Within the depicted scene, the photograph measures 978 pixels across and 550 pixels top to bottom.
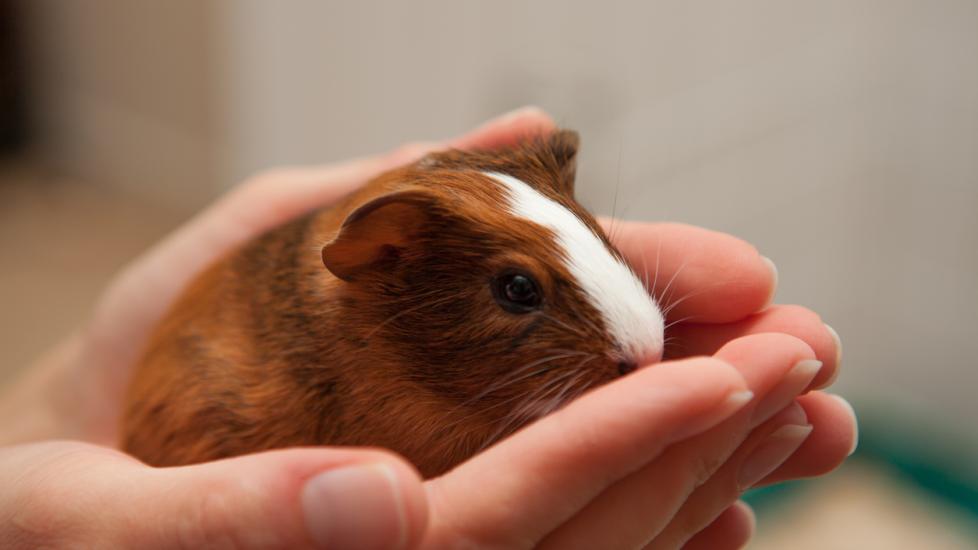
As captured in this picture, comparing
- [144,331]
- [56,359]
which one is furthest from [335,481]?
[56,359]

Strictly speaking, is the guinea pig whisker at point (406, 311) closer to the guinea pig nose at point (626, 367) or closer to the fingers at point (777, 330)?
the guinea pig nose at point (626, 367)

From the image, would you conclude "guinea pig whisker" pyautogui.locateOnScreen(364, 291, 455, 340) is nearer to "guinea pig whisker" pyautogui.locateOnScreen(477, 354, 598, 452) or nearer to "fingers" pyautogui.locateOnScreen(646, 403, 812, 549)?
"guinea pig whisker" pyautogui.locateOnScreen(477, 354, 598, 452)

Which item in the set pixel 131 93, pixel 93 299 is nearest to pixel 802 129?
pixel 93 299

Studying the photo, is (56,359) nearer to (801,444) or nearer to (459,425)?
(459,425)

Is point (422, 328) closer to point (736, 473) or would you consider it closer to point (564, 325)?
point (564, 325)

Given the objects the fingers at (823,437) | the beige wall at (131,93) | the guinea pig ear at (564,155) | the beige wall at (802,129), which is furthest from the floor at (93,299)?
the guinea pig ear at (564,155)

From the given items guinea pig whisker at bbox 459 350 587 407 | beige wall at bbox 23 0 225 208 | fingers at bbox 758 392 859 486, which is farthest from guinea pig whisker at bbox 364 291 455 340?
beige wall at bbox 23 0 225 208
